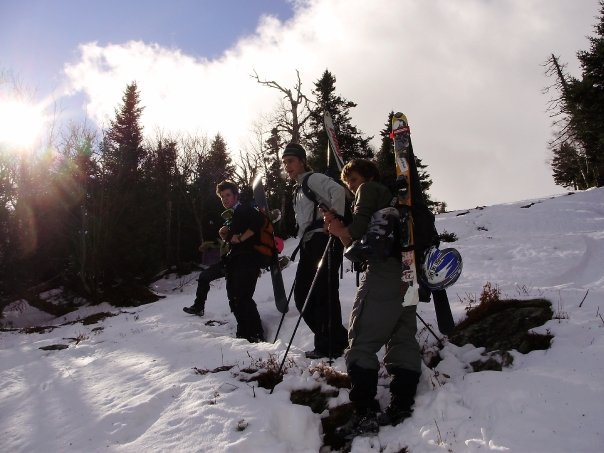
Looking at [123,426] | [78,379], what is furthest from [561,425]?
[78,379]

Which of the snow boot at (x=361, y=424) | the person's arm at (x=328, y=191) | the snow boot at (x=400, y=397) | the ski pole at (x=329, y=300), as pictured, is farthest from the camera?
the person's arm at (x=328, y=191)

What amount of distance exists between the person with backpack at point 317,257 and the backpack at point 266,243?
1420 mm

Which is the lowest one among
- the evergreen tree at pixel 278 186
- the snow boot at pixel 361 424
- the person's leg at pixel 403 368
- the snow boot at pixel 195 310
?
the snow boot at pixel 361 424

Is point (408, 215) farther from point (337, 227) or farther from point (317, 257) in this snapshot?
point (317, 257)

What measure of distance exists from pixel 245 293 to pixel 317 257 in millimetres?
1818

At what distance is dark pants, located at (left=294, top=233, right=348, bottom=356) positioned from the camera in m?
4.56

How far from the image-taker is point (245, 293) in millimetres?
6133

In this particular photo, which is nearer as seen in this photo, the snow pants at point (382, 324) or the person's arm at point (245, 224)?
the snow pants at point (382, 324)

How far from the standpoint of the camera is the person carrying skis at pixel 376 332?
3.22 metres

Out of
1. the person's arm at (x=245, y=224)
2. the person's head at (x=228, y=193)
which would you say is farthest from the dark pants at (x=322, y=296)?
the person's head at (x=228, y=193)

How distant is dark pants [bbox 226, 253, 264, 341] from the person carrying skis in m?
2.69

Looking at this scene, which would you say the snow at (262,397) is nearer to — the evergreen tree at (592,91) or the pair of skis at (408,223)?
the pair of skis at (408,223)

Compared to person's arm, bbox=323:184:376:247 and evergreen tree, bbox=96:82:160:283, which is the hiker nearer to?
person's arm, bbox=323:184:376:247

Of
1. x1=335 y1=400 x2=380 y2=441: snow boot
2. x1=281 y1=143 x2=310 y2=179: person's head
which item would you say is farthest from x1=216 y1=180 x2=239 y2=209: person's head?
x1=335 y1=400 x2=380 y2=441: snow boot
